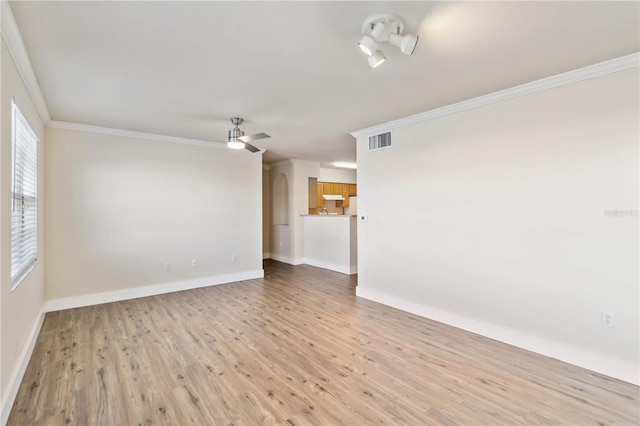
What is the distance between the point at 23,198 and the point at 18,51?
1.37m

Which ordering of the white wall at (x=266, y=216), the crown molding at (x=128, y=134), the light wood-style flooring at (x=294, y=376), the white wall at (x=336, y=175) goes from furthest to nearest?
the white wall at (x=336, y=175) < the white wall at (x=266, y=216) < the crown molding at (x=128, y=134) < the light wood-style flooring at (x=294, y=376)

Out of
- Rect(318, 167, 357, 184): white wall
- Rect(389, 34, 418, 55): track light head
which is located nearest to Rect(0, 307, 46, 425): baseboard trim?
Rect(389, 34, 418, 55): track light head

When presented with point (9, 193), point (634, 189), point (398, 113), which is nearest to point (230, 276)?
point (9, 193)

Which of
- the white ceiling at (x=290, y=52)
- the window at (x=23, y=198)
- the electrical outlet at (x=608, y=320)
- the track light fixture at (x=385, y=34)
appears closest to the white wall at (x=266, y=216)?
the white ceiling at (x=290, y=52)

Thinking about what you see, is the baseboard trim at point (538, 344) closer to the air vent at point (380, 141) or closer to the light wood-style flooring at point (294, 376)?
the light wood-style flooring at point (294, 376)

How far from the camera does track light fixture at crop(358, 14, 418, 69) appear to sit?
72.4 inches

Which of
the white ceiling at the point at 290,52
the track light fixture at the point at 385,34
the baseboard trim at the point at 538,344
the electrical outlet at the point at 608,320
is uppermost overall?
the white ceiling at the point at 290,52

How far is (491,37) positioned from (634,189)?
1.70m

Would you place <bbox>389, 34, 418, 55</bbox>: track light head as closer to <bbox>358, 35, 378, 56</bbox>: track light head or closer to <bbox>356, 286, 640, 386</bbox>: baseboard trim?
<bbox>358, 35, 378, 56</bbox>: track light head

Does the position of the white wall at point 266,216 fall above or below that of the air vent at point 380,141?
below

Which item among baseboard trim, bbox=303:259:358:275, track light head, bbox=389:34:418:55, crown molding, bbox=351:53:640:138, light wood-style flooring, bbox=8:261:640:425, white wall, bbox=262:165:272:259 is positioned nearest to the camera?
track light head, bbox=389:34:418:55

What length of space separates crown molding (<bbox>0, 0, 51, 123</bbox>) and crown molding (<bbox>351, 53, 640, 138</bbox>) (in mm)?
3661

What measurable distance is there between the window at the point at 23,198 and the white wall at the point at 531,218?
3.94 m

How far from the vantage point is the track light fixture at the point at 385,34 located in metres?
1.84
